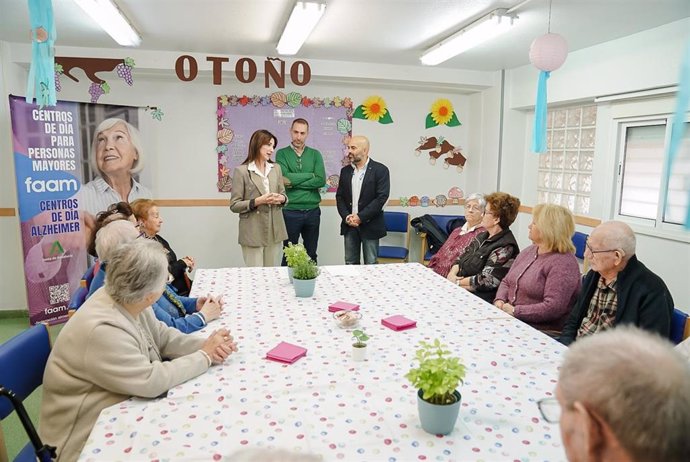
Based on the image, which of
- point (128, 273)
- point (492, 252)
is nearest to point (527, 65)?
point (492, 252)

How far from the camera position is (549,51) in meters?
3.04

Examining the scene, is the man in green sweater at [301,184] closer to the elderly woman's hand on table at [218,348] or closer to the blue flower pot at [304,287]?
the blue flower pot at [304,287]

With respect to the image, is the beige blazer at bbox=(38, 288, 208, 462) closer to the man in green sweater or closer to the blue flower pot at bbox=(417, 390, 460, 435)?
the blue flower pot at bbox=(417, 390, 460, 435)

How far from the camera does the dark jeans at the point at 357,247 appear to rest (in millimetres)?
4863

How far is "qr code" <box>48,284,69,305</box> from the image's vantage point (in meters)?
4.14

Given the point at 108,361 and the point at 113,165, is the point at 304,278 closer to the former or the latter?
the point at 108,361

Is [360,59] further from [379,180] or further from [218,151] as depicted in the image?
[218,151]

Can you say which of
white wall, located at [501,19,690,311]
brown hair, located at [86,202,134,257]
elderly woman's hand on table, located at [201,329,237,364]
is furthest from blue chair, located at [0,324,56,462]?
white wall, located at [501,19,690,311]

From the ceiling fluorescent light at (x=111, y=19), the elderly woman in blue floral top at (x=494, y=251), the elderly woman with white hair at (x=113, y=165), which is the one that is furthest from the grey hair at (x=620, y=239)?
the elderly woman with white hair at (x=113, y=165)

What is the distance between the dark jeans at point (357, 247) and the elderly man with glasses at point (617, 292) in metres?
2.59

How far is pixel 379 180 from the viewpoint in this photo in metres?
4.80

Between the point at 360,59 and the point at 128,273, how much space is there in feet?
13.2

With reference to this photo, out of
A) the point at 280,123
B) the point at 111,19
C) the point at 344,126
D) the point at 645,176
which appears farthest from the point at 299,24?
the point at 645,176

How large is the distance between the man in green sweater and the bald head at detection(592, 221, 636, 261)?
123 inches
